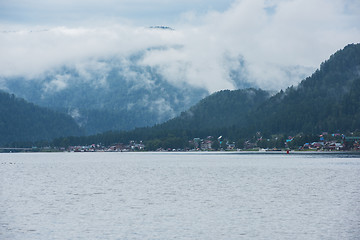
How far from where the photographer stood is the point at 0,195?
A: 89250mm

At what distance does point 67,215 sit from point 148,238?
1690 cm

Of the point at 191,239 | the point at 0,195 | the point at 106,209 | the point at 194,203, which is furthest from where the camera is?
the point at 0,195

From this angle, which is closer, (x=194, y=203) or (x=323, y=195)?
(x=194, y=203)

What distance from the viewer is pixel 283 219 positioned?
6216 cm

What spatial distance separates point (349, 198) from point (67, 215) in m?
37.0

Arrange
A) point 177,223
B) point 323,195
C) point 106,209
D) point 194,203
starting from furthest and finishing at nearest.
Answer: point 323,195 < point 194,203 < point 106,209 < point 177,223

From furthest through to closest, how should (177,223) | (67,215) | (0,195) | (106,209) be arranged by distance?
(0,195)
(106,209)
(67,215)
(177,223)

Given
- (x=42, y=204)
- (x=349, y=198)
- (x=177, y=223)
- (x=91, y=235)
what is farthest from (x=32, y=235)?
(x=349, y=198)

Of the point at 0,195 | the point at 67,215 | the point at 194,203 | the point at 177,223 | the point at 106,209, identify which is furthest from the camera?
the point at 0,195

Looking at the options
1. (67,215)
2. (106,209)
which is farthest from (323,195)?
(67,215)

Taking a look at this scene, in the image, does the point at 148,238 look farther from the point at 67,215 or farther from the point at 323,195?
the point at 323,195

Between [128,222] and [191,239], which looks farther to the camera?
[128,222]

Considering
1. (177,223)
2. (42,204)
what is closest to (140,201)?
(42,204)

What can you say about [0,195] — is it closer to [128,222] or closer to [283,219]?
[128,222]
